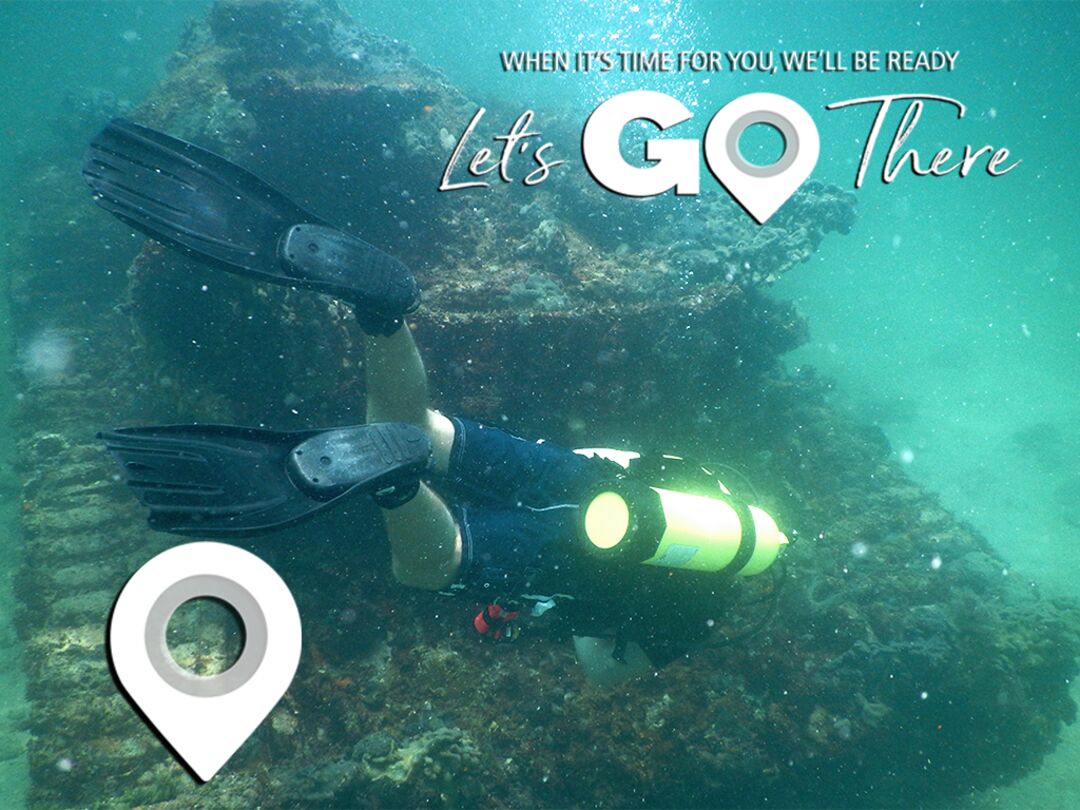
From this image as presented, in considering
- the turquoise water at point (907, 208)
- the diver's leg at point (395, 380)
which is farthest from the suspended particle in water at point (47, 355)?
the diver's leg at point (395, 380)

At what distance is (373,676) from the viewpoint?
4.70 m

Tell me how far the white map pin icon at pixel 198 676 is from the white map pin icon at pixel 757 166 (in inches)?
146

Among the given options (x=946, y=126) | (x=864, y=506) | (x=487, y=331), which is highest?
(x=946, y=126)

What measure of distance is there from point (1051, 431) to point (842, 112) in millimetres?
57269

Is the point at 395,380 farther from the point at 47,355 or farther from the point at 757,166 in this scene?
the point at 47,355

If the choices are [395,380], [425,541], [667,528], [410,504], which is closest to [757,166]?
[667,528]

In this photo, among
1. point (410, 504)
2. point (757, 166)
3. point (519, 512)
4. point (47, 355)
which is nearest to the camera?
point (410, 504)

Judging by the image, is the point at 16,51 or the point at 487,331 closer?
the point at 487,331

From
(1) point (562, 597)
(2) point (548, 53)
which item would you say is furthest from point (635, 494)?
(2) point (548, 53)

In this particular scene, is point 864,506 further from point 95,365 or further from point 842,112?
point 842,112

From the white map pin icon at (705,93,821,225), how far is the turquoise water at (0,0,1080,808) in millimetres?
7920

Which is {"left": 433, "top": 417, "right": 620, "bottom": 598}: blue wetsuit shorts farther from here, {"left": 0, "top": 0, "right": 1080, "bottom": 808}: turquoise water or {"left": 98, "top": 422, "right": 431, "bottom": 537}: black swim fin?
{"left": 0, "top": 0, "right": 1080, "bottom": 808}: turquoise water

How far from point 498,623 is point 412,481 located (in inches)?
65.0

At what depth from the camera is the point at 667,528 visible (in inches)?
131
